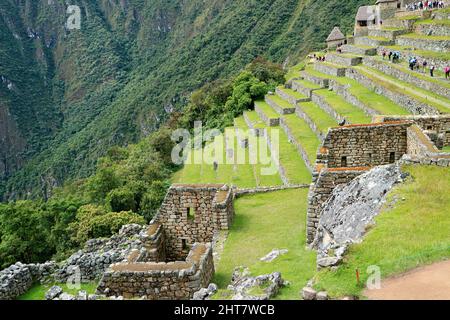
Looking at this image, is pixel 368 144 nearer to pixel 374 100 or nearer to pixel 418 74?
pixel 374 100

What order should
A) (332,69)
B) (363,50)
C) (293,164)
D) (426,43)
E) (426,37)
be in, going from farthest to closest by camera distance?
(363,50), (332,69), (426,37), (426,43), (293,164)

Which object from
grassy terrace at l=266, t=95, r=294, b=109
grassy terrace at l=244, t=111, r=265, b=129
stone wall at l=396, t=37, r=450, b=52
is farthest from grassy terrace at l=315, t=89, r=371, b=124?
stone wall at l=396, t=37, r=450, b=52

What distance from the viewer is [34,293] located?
39.7 ft

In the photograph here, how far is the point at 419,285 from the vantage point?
18.7 ft

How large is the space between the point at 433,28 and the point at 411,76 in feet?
28.3

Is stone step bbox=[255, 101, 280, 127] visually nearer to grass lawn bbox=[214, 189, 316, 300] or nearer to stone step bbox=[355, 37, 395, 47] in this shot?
stone step bbox=[355, 37, 395, 47]

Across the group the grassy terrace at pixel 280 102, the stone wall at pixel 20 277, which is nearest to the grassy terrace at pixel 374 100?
the grassy terrace at pixel 280 102

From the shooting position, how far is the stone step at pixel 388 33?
34.7m

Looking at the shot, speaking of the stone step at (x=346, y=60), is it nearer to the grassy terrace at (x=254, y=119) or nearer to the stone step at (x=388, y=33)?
the stone step at (x=388, y=33)

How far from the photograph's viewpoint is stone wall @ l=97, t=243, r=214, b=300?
A: 8.27 metres

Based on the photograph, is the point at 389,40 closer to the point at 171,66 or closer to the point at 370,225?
the point at 370,225

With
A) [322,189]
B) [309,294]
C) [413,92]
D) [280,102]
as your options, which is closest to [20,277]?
[322,189]

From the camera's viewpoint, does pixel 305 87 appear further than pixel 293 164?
Yes
